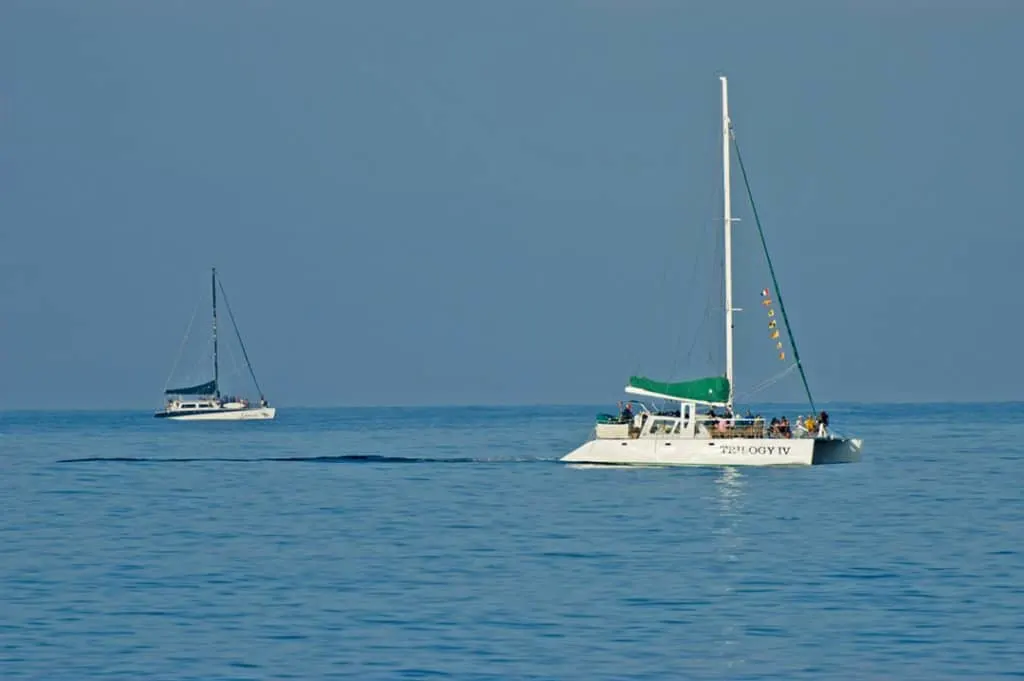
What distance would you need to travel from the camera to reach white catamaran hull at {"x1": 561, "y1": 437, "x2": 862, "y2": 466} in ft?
269

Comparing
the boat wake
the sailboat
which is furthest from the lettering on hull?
the boat wake

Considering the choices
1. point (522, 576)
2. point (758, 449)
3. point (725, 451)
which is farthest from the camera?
point (725, 451)

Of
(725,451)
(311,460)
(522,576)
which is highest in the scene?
(725,451)

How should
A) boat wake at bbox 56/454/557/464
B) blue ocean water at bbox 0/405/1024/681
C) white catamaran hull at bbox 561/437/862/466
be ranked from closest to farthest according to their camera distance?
1. blue ocean water at bbox 0/405/1024/681
2. white catamaran hull at bbox 561/437/862/466
3. boat wake at bbox 56/454/557/464

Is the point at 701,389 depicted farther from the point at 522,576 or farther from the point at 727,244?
the point at 522,576

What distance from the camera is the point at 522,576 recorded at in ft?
153

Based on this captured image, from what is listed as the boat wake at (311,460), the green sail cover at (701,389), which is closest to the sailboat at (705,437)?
the green sail cover at (701,389)

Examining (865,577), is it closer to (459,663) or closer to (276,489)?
(459,663)

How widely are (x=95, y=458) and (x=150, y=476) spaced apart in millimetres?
24187

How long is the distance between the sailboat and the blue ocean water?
3.44 feet

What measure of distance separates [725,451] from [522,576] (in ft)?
121

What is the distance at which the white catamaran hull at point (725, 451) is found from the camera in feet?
269

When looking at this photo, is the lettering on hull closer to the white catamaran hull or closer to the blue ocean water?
the white catamaran hull

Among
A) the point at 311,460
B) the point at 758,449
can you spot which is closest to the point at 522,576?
the point at 758,449
